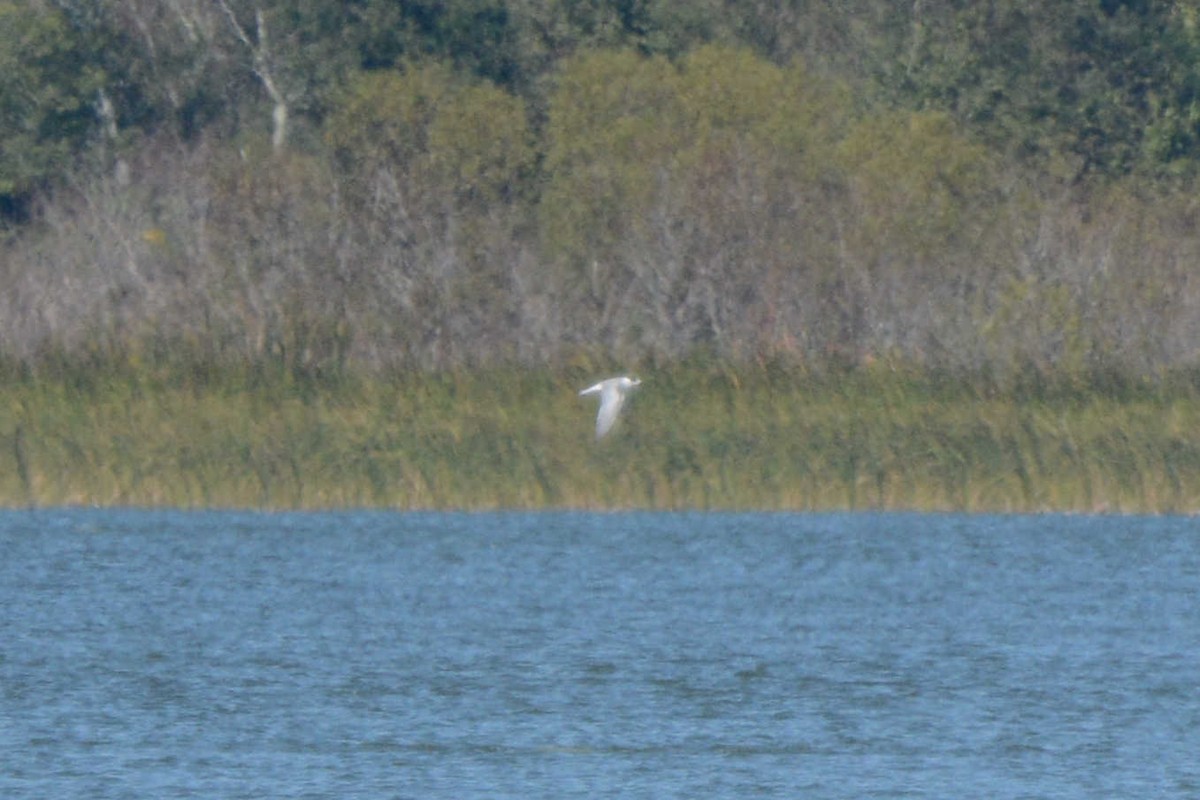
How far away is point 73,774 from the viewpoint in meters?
9.58

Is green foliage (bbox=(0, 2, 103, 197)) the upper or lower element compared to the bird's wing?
lower

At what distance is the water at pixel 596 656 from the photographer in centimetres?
987

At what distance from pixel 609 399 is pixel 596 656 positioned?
4.11 m

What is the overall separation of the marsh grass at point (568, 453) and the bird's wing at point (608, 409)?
0.71 m

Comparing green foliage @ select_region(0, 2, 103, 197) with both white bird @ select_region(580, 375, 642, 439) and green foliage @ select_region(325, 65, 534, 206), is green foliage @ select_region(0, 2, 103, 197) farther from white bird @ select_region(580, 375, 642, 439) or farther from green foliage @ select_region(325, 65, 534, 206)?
white bird @ select_region(580, 375, 642, 439)

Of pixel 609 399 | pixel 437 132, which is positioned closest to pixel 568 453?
pixel 609 399

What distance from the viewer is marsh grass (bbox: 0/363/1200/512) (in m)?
16.9

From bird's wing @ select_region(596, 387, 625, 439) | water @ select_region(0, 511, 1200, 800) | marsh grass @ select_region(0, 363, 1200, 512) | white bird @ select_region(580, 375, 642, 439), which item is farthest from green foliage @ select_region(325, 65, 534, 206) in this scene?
water @ select_region(0, 511, 1200, 800)

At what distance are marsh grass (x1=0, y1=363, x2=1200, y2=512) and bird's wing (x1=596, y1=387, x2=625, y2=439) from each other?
2.32 ft

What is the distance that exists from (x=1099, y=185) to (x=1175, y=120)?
10.1 ft

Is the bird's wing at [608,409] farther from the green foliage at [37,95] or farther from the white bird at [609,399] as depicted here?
the green foliage at [37,95]

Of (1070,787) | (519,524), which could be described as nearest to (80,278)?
(519,524)

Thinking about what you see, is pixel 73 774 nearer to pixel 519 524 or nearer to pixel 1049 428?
pixel 519 524

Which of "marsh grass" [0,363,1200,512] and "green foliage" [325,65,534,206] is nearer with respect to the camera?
"marsh grass" [0,363,1200,512]
